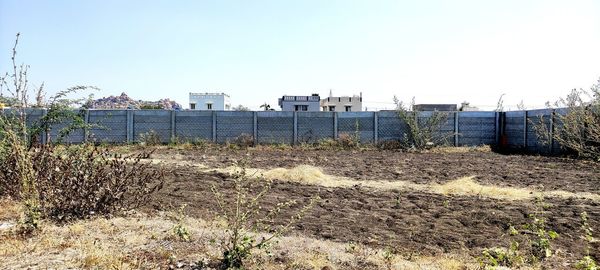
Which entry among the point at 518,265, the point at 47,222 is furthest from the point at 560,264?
the point at 47,222

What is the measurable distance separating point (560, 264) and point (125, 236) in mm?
3657

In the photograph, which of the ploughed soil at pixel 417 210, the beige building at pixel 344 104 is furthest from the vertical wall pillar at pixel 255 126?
the beige building at pixel 344 104

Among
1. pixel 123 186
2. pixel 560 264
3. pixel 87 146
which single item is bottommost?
pixel 560 264

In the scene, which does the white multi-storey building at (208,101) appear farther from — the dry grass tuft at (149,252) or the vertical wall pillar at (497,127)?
the dry grass tuft at (149,252)

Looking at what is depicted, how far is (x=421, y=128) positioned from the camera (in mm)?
16328

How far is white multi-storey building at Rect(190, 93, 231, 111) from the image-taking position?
120 feet

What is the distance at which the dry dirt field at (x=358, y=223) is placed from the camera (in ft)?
10.9

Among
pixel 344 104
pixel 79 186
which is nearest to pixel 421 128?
pixel 79 186

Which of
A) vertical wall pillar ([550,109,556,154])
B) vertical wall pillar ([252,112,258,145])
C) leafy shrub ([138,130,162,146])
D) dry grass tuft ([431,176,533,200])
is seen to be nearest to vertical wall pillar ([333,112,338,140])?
vertical wall pillar ([252,112,258,145])

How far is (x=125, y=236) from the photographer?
3764 mm

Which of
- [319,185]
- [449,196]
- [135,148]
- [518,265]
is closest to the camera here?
[518,265]

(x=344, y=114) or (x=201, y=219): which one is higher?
(x=344, y=114)

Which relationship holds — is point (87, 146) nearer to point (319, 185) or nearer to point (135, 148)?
point (319, 185)

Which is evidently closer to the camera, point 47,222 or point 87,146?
point 47,222
